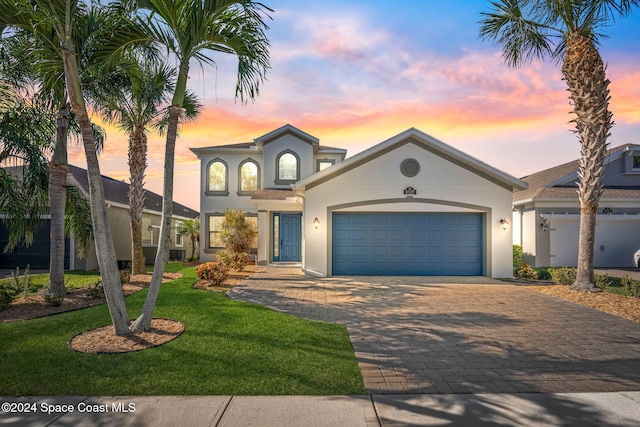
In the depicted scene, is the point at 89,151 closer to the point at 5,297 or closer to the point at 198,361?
the point at 198,361

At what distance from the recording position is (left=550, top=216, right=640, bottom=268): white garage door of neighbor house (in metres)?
16.6

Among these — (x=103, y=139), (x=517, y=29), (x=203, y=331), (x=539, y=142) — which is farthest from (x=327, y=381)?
(x=539, y=142)

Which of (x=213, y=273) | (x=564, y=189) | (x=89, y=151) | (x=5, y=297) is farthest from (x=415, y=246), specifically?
(x=5, y=297)

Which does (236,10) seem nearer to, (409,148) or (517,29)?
(409,148)

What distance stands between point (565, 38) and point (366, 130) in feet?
27.8

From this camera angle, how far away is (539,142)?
15781mm

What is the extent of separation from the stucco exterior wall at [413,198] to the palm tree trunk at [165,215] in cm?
774

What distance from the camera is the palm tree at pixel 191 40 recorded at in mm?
5877

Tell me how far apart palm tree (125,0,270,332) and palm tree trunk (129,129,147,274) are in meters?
8.38

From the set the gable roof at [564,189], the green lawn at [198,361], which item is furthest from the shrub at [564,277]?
the green lawn at [198,361]

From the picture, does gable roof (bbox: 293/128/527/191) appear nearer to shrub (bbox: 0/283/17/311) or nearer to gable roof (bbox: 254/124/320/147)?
gable roof (bbox: 254/124/320/147)

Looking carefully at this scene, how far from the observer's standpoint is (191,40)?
6164mm

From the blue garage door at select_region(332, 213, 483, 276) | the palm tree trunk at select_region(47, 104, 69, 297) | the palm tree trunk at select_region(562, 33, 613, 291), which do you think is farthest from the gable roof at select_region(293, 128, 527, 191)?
the palm tree trunk at select_region(47, 104, 69, 297)

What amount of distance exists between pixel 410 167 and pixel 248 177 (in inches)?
402
